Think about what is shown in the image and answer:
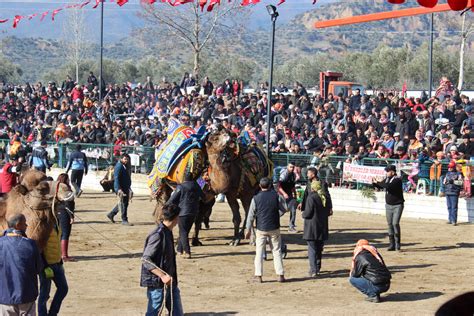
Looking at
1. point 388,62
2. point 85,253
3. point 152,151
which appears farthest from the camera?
point 388,62

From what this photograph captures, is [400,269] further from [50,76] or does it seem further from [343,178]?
[50,76]

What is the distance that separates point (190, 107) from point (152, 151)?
25.2 ft

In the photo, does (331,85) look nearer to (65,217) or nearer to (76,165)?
(76,165)

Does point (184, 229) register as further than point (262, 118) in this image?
No

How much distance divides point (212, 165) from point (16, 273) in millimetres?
8504

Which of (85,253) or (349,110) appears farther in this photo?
(349,110)

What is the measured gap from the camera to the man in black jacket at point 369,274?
12781mm

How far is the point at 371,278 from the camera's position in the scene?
12797 millimetres

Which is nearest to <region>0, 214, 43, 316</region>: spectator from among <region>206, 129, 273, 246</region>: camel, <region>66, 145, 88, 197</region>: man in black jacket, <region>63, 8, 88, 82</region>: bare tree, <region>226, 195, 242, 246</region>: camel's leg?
<region>206, 129, 273, 246</region>: camel

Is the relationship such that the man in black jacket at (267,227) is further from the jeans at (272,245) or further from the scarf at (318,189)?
the scarf at (318,189)

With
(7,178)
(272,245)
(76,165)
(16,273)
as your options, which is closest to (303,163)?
(76,165)

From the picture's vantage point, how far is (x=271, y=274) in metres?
15.0

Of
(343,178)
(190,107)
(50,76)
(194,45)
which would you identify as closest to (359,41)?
(50,76)

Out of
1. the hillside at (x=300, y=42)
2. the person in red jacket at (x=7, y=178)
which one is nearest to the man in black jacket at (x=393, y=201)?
the person in red jacket at (x=7, y=178)
